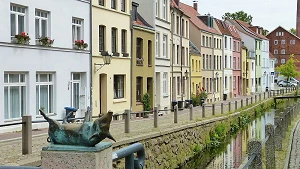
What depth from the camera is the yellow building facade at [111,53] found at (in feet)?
80.4

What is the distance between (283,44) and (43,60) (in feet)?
317

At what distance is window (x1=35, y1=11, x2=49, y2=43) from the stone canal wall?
6.37m

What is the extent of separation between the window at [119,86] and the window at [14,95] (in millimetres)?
8748

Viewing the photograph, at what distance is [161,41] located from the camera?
35.2 m

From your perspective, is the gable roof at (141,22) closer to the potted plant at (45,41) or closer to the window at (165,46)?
the window at (165,46)

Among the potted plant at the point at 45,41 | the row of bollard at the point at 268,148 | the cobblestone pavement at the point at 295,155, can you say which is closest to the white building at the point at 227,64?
the cobblestone pavement at the point at 295,155

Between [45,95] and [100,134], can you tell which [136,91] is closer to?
[45,95]

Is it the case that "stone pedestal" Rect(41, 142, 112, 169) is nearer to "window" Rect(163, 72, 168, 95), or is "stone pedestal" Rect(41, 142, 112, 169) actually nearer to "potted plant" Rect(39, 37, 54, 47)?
"potted plant" Rect(39, 37, 54, 47)

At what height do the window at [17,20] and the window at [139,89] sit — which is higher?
the window at [17,20]

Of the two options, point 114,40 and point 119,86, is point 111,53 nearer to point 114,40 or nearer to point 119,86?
point 114,40

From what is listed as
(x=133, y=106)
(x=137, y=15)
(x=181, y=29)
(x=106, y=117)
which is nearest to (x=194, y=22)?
(x=181, y=29)

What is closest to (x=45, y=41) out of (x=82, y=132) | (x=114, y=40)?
(x=114, y=40)

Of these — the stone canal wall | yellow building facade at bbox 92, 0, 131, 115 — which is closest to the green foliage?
yellow building facade at bbox 92, 0, 131, 115

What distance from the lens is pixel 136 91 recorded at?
30422 mm
